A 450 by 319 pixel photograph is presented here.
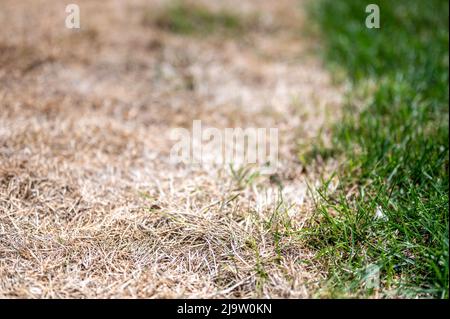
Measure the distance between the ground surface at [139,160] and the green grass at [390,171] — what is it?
16 centimetres

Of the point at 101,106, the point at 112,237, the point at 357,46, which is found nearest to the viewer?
the point at 112,237

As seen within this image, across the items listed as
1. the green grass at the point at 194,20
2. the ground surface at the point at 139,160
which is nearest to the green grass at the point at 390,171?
the ground surface at the point at 139,160

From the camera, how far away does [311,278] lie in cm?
154

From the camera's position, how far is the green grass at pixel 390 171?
1526mm

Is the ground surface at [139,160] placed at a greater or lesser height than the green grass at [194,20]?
lesser

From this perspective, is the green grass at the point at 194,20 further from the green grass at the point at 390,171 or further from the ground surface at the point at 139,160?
the green grass at the point at 390,171

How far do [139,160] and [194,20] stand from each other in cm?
213

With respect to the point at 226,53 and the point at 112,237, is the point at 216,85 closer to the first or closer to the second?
the point at 226,53

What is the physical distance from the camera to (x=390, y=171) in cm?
199

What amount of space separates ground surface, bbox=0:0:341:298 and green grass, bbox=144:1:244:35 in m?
0.10

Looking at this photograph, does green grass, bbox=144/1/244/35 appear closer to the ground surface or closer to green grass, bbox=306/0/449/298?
the ground surface

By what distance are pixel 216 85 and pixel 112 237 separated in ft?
5.47

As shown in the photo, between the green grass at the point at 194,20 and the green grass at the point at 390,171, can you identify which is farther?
the green grass at the point at 194,20
